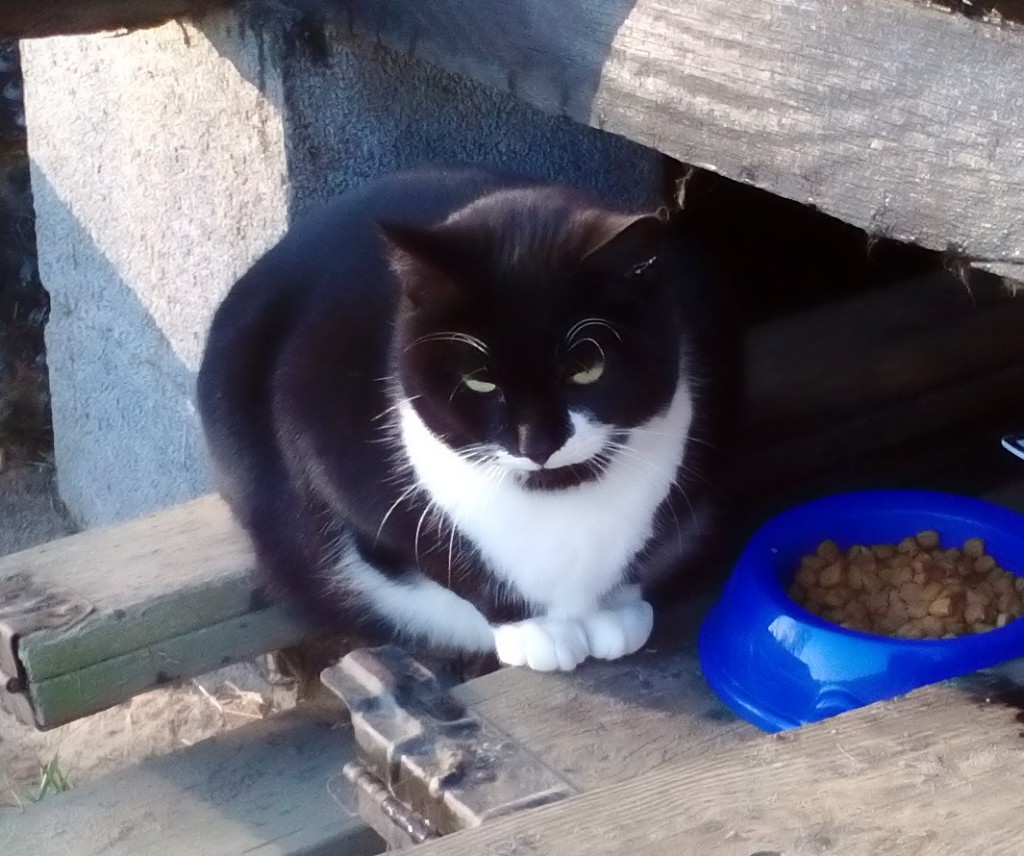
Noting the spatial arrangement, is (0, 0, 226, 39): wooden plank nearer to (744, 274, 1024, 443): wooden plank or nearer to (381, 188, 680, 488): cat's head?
(381, 188, 680, 488): cat's head

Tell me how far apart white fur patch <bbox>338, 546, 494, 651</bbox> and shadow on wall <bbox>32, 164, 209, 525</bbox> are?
52 centimetres

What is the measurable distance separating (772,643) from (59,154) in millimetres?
1317

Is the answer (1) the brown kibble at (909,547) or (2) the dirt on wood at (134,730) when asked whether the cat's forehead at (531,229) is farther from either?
(2) the dirt on wood at (134,730)

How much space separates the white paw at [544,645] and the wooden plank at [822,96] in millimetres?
469

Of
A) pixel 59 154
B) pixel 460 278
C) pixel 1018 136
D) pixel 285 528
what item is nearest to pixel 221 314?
pixel 285 528

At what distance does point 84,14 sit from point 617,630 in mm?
873

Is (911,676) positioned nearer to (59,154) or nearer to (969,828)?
(969,828)

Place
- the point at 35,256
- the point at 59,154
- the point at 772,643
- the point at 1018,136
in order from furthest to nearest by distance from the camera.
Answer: the point at 35,256
the point at 59,154
the point at 772,643
the point at 1018,136

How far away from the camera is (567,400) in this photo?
1110mm

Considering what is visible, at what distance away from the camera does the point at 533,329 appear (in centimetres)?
108

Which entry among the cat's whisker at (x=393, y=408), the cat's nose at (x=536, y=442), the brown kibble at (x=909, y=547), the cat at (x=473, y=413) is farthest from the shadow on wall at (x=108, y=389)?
the brown kibble at (x=909, y=547)

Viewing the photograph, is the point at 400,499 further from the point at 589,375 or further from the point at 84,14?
the point at 84,14

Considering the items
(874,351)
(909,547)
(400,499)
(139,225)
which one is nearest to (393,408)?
(400,499)

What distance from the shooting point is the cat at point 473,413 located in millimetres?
1090
